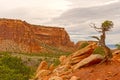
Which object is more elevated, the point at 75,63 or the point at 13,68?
the point at 75,63

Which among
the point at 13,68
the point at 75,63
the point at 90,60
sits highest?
the point at 90,60

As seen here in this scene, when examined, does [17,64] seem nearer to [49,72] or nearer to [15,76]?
[15,76]

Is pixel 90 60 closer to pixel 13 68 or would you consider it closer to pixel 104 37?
pixel 104 37

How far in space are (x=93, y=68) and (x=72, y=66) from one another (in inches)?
119

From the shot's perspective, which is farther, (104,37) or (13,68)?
(13,68)

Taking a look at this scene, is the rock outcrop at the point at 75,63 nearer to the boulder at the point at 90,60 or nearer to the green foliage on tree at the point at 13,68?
the boulder at the point at 90,60

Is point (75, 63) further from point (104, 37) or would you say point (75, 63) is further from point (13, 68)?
point (13, 68)

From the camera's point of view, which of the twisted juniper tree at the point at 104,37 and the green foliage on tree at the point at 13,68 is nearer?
the twisted juniper tree at the point at 104,37

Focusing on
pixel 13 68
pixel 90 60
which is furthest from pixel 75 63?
pixel 13 68

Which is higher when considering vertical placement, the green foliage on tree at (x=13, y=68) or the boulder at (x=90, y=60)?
the boulder at (x=90, y=60)

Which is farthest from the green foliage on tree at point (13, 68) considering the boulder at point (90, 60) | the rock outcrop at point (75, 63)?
the boulder at point (90, 60)

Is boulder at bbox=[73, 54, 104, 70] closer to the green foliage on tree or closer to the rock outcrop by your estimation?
the rock outcrop

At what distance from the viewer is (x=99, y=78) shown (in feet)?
109

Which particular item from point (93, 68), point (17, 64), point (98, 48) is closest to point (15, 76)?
point (17, 64)
